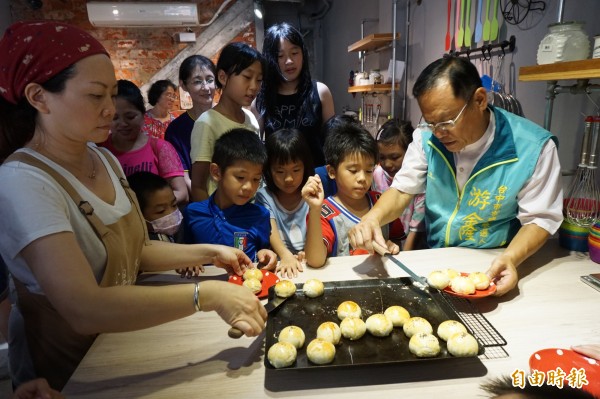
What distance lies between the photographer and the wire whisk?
1563 millimetres

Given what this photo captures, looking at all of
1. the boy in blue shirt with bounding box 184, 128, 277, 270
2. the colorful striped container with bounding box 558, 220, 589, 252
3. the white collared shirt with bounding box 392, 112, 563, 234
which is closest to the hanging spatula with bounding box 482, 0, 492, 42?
the white collared shirt with bounding box 392, 112, 563, 234

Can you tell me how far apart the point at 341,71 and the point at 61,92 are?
655 centimetres

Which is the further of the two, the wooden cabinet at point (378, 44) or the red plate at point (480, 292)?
the wooden cabinet at point (378, 44)

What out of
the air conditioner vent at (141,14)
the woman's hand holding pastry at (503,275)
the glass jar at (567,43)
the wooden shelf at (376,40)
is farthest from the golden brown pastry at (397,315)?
the air conditioner vent at (141,14)

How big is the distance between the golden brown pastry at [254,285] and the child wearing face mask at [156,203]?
30.7 inches

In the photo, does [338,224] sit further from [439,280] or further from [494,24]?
[494,24]

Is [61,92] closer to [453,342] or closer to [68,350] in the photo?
[68,350]

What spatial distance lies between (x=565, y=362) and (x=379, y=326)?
455mm

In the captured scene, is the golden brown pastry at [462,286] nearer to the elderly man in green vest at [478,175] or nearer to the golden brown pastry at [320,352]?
the elderly man in green vest at [478,175]

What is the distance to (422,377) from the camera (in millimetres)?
963

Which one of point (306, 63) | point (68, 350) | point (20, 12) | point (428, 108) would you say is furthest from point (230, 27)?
point (68, 350)

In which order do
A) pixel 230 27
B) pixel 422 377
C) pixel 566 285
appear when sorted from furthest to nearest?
pixel 230 27, pixel 566 285, pixel 422 377

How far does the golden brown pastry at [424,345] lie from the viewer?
96cm

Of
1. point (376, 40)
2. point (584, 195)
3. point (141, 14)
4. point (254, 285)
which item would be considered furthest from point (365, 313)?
point (141, 14)
